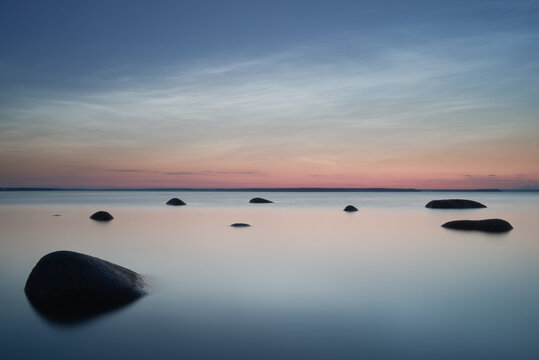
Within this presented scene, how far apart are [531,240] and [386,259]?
40.6 ft

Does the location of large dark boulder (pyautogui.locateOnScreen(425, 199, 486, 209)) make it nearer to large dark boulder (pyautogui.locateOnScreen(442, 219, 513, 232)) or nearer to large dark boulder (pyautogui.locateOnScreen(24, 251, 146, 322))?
large dark boulder (pyautogui.locateOnScreen(442, 219, 513, 232))

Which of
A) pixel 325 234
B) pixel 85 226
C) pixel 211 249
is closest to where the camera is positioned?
pixel 211 249

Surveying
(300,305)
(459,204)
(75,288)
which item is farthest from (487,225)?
(459,204)

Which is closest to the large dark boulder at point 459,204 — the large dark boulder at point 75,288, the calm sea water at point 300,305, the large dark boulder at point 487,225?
the large dark boulder at point 487,225

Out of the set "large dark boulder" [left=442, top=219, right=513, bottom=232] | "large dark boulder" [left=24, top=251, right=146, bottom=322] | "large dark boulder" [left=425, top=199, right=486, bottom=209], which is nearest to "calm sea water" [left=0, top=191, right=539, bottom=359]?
"large dark boulder" [left=24, top=251, right=146, bottom=322]

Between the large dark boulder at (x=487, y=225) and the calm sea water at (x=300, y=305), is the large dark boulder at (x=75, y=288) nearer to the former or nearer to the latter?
the calm sea water at (x=300, y=305)

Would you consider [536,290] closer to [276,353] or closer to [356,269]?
[356,269]

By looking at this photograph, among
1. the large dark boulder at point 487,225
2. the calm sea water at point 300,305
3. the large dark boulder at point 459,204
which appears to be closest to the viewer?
the calm sea water at point 300,305

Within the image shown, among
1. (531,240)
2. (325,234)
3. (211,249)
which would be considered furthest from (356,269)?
(531,240)

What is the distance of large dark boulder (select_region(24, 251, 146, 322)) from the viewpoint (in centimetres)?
973

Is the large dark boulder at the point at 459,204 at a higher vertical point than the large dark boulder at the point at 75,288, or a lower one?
higher

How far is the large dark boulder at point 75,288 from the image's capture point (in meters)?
9.73

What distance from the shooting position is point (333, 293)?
12.0 metres

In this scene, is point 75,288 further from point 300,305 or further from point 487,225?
point 487,225
